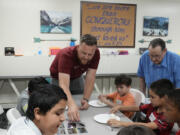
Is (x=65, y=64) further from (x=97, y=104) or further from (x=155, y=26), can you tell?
(x=155, y=26)

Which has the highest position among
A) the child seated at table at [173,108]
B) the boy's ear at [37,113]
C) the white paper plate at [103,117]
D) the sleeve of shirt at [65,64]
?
the sleeve of shirt at [65,64]

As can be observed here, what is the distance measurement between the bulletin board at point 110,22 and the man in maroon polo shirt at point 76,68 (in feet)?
6.33

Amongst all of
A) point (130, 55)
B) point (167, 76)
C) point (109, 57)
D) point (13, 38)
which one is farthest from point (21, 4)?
point (167, 76)

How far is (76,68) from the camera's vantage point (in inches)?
84.5

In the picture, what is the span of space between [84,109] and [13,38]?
248 centimetres

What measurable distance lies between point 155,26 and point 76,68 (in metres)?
3.02

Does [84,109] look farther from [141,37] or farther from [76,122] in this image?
[141,37]

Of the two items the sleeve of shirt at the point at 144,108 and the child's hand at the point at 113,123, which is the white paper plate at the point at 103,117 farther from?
the sleeve of shirt at the point at 144,108

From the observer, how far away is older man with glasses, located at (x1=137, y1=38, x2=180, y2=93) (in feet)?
6.91

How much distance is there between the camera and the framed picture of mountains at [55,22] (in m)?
3.90

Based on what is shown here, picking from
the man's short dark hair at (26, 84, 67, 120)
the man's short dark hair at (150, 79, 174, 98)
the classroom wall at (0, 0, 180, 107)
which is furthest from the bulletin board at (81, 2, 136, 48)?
the man's short dark hair at (26, 84, 67, 120)

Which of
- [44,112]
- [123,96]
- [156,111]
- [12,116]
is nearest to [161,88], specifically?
[156,111]

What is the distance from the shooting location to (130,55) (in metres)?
4.15

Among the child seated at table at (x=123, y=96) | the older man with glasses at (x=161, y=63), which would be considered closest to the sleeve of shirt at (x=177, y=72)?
the older man with glasses at (x=161, y=63)
